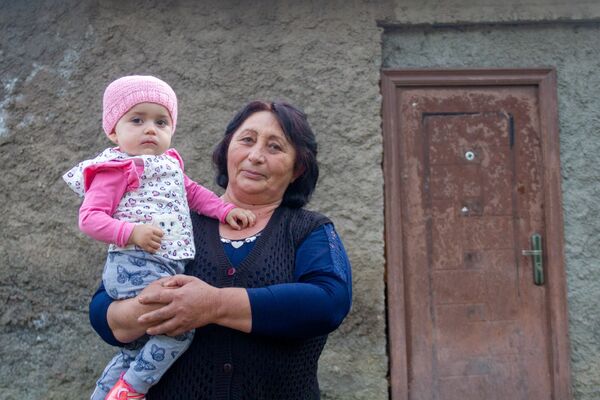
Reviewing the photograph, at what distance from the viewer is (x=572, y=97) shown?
11.7 feet

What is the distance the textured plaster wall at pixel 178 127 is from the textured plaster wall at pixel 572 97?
370 mm

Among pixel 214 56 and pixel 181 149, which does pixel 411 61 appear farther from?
pixel 181 149

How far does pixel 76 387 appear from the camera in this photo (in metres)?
3.31

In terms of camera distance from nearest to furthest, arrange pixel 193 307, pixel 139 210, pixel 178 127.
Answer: pixel 193 307, pixel 139 210, pixel 178 127

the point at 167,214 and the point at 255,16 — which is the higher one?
the point at 255,16

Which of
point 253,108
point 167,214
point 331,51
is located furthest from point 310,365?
point 331,51

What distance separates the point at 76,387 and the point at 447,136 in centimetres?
229

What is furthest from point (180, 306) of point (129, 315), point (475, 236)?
point (475, 236)

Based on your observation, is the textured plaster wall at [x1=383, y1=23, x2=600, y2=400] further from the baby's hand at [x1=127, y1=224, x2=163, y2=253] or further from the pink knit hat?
the baby's hand at [x1=127, y1=224, x2=163, y2=253]

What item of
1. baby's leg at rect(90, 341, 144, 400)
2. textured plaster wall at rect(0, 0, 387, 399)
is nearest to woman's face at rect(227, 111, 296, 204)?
baby's leg at rect(90, 341, 144, 400)

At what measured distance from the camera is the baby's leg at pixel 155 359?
168 cm

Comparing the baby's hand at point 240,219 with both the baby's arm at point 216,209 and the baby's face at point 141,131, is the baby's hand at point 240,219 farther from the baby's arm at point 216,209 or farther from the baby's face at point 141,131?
the baby's face at point 141,131

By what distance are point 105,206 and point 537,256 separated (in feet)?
8.20

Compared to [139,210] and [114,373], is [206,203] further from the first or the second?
[114,373]
